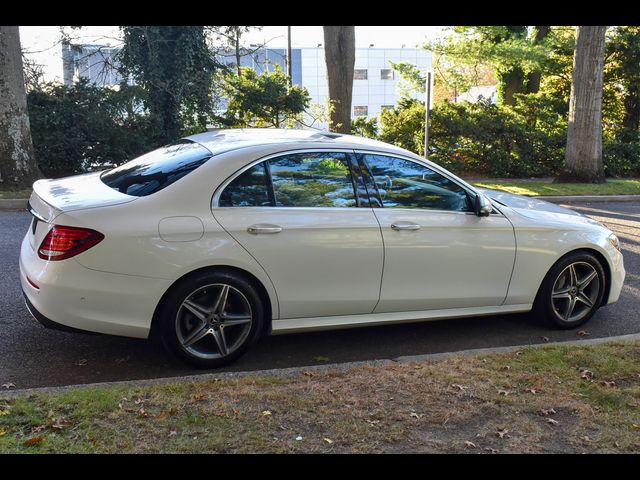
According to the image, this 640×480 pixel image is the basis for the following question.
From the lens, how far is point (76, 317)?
165 inches

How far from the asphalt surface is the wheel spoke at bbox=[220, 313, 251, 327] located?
0.34 m

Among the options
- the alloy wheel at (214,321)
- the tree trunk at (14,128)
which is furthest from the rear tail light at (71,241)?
the tree trunk at (14,128)

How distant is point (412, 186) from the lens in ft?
17.0

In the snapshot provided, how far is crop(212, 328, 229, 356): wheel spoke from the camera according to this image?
449cm

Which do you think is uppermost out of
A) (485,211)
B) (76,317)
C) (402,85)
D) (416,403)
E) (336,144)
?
(402,85)

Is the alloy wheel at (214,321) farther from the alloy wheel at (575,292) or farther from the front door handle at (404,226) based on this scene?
the alloy wheel at (575,292)

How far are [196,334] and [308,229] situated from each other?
108 centimetres

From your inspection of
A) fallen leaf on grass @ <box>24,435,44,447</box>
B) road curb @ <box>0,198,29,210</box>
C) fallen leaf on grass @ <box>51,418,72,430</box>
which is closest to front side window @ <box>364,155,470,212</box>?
fallen leaf on grass @ <box>51,418,72,430</box>

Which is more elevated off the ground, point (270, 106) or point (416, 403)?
point (270, 106)

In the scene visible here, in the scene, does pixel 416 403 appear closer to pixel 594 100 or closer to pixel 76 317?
pixel 76 317

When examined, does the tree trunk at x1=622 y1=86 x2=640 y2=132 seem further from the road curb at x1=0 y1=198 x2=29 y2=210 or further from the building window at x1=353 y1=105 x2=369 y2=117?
the building window at x1=353 y1=105 x2=369 y2=117

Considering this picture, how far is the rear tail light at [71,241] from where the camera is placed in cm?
412
